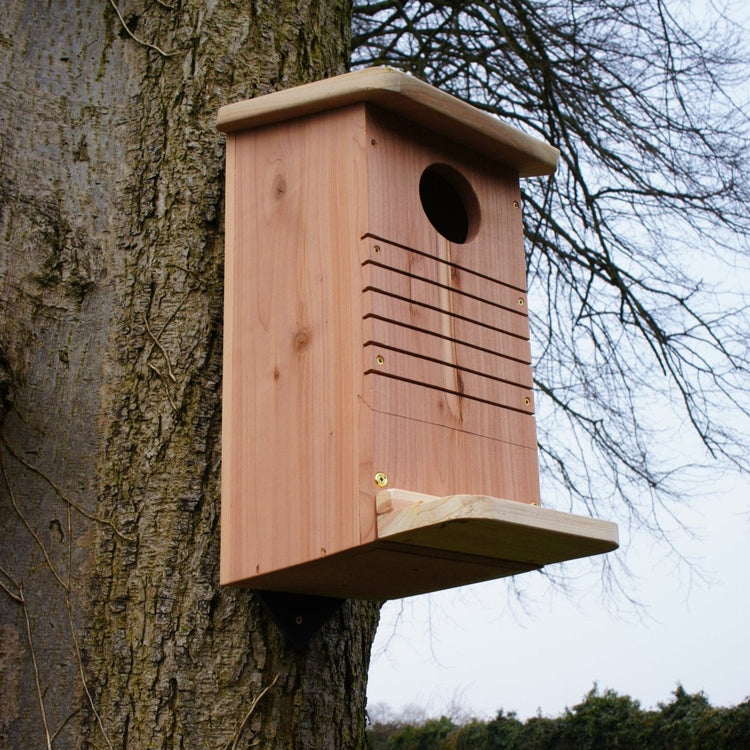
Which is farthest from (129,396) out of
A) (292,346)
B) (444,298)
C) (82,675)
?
(444,298)

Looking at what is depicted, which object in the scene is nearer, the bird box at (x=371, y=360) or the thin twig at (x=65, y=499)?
the bird box at (x=371, y=360)

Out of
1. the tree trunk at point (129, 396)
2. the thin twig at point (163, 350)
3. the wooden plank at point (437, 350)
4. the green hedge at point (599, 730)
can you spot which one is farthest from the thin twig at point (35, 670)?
the green hedge at point (599, 730)

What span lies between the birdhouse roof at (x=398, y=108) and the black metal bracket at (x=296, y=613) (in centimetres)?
83

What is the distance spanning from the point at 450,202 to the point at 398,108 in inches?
14.3

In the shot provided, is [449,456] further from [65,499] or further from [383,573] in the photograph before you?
[65,499]

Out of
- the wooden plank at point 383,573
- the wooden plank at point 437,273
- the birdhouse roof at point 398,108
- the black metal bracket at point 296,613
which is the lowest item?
the black metal bracket at point 296,613

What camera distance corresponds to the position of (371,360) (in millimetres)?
1706

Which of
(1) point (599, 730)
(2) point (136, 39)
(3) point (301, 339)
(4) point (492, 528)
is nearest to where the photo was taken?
(4) point (492, 528)

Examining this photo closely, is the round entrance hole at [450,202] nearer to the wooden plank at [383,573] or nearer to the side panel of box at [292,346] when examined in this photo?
the side panel of box at [292,346]

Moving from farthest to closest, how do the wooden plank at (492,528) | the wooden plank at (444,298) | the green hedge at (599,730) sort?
the green hedge at (599,730)
the wooden plank at (444,298)
the wooden plank at (492,528)

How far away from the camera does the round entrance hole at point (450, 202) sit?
2.08m

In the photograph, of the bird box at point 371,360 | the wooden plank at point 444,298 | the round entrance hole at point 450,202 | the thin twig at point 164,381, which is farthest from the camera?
the round entrance hole at point 450,202

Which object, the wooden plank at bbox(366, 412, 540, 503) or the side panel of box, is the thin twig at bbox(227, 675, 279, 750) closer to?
the side panel of box

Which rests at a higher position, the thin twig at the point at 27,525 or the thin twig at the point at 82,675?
the thin twig at the point at 27,525
